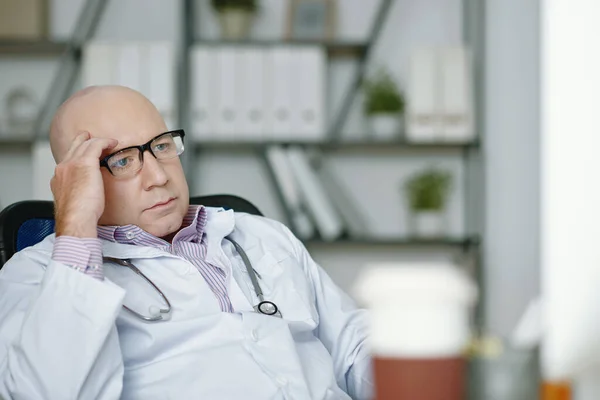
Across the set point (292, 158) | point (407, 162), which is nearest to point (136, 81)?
point (292, 158)

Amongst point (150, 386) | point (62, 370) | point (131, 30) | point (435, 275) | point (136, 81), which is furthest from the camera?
point (131, 30)

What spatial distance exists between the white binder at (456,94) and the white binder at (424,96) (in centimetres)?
3

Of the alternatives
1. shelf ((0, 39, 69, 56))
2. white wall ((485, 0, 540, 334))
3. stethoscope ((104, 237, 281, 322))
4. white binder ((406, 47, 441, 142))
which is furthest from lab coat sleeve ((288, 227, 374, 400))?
shelf ((0, 39, 69, 56))

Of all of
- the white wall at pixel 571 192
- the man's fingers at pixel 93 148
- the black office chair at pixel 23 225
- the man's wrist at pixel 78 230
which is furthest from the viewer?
the black office chair at pixel 23 225

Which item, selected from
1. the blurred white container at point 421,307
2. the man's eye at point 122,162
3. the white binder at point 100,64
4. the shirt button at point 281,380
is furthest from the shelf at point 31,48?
A: the blurred white container at point 421,307

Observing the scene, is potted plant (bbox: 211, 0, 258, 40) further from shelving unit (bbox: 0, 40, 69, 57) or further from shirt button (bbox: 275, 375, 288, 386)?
shirt button (bbox: 275, 375, 288, 386)

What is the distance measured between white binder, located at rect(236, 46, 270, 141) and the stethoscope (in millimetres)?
1814

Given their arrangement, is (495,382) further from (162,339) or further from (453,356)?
(162,339)

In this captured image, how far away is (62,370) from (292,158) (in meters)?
2.26

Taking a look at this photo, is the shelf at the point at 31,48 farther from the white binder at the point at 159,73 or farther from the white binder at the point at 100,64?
the white binder at the point at 159,73

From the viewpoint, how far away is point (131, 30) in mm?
3570

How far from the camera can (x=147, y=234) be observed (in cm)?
146

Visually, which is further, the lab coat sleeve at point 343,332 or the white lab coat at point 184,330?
the lab coat sleeve at point 343,332

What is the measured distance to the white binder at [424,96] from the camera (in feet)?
10.9
